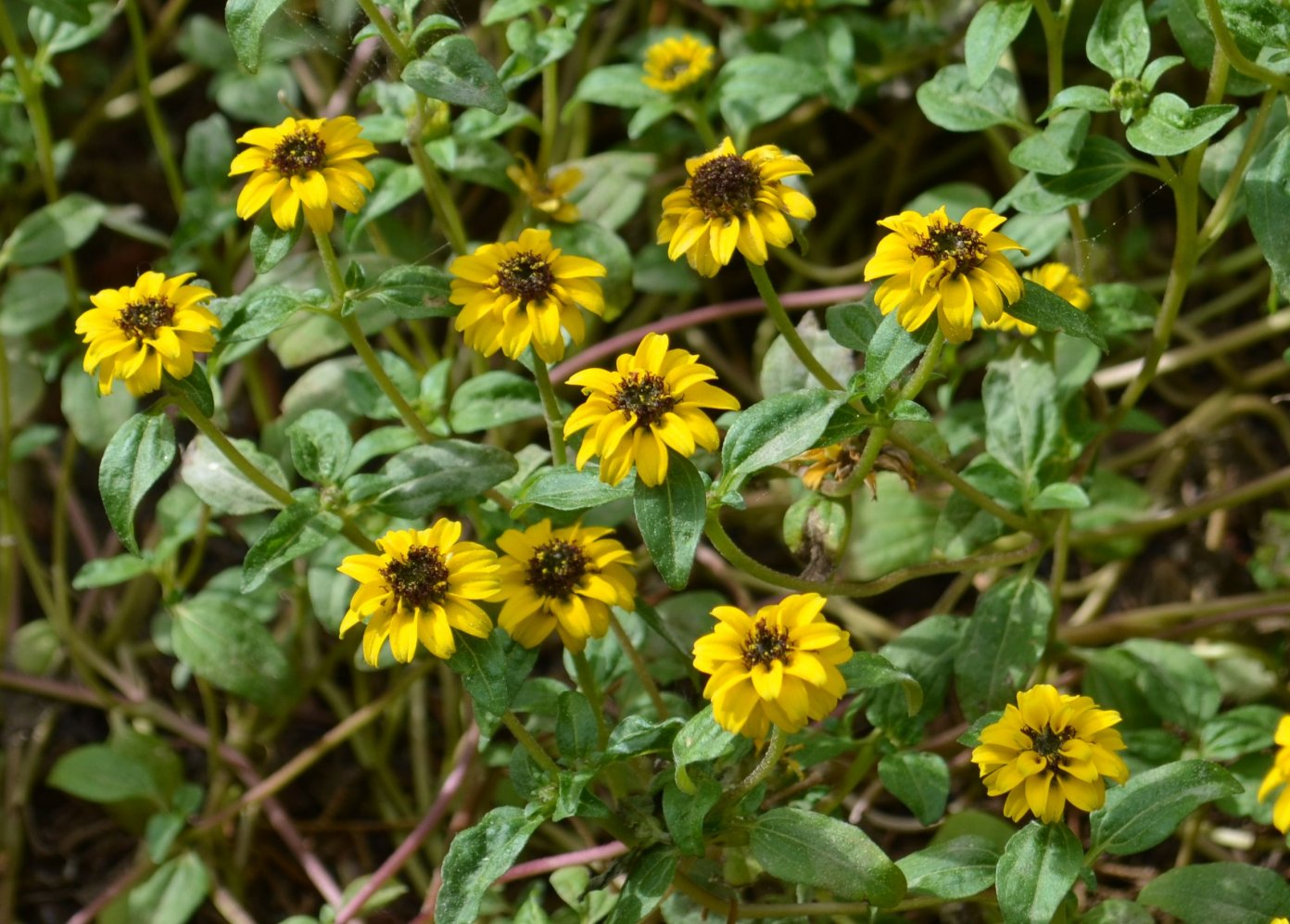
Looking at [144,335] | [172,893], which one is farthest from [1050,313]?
[172,893]

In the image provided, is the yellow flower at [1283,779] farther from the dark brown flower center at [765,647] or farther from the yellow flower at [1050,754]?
the dark brown flower center at [765,647]

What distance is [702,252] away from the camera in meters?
1.26

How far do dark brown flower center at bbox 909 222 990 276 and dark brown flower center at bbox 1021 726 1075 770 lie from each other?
1.28 feet

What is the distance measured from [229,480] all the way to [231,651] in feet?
0.92

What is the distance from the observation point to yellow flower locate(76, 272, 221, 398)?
124 centimetres

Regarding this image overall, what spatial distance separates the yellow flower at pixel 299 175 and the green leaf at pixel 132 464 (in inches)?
8.7

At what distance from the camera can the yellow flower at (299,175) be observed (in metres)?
1.30

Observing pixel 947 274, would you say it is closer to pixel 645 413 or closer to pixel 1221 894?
pixel 645 413

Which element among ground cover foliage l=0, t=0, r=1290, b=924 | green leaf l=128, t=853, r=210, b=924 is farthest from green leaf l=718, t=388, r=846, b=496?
green leaf l=128, t=853, r=210, b=924

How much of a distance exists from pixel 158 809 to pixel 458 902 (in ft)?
2.61

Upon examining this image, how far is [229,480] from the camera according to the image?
4.91 ft

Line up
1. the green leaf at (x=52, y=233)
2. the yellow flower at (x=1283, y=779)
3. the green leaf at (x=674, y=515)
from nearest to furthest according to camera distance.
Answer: the yellow flower at (x=1283, y=779), the green leaf at (x=674, y=515), the green leaf at (x=52, y=233)

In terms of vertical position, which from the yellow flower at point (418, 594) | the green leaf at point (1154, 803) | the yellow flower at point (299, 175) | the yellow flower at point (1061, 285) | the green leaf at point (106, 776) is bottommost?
the green leaf at point (106, 776)

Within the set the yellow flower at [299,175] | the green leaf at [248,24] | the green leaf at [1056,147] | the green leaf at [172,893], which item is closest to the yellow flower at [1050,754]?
the green leaf at [1056,147]
